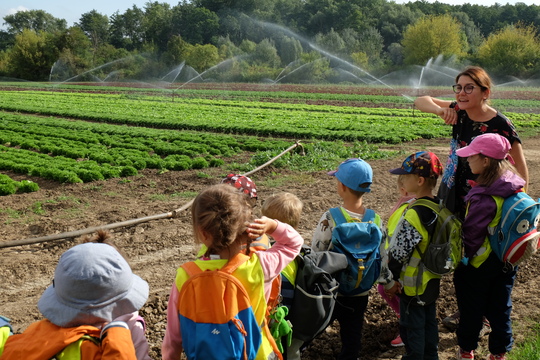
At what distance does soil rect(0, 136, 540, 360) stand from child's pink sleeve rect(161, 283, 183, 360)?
1568mm

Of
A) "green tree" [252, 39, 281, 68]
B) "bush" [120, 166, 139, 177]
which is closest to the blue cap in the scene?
"bush" [120, 166, 139, 177]

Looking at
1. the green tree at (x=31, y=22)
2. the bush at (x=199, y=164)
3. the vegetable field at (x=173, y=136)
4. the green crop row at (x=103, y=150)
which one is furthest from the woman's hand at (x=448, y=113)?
the green tree at (x=31, y=22)

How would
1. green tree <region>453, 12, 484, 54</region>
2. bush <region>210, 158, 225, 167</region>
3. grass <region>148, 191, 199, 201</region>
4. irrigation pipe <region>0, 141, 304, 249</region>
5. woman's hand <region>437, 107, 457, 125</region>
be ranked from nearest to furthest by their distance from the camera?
woman's hand <region>437, 107, 457, 125</region>
irrigation pipe <region>0, 141, 304, 249</region>
grass <region>148, 191, 199, 201</region>
bush <region>210, 158, 225, 167</region>
green tree <region>453, 12, 484, 54</region>

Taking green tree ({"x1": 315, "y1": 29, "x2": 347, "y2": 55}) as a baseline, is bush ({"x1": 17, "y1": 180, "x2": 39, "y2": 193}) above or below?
below

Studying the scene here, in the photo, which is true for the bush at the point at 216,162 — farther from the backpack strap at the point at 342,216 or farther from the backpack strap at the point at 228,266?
the backpack strap at the point at 228,266

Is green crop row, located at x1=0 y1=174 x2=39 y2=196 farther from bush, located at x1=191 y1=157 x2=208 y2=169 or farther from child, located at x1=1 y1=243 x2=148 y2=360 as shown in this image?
child, located at x1=1 y1=243 x2=148 y2=360

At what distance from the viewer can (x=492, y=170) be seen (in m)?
3.53

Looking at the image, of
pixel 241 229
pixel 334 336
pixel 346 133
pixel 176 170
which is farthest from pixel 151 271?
pixel 346 133

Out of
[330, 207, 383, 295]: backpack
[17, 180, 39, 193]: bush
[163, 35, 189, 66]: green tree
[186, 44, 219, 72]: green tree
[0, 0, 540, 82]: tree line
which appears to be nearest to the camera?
[330, 207, 383, 295]: backpack

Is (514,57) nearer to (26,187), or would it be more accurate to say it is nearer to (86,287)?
(26,187)

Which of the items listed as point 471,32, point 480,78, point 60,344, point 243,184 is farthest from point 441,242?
point 471,32

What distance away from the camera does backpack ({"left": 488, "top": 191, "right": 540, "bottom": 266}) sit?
135 inches

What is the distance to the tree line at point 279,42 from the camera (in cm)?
6044

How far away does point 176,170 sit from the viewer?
1183 centimetres
